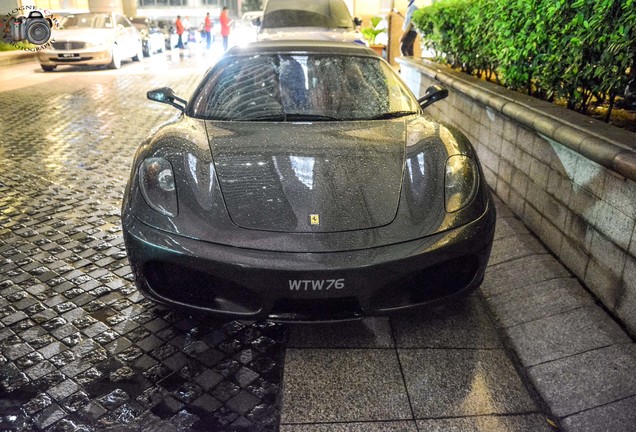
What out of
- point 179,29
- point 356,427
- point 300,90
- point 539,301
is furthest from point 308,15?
point 179,29

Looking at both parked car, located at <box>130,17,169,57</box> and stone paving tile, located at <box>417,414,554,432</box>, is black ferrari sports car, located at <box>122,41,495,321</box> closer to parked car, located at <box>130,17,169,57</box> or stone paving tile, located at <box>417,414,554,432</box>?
stone paving tile, located at <box>417,414,554,432</box>

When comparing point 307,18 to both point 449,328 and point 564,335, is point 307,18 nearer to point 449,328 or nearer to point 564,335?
point 449,328

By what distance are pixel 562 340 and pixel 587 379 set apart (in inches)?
12.2

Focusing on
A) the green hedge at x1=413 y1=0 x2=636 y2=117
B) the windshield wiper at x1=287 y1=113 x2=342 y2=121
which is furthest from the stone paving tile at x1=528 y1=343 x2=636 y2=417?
the windshield wiper at x1=287 y1=113 x2=342 y2=121

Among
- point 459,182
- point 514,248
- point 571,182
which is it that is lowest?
point 514,248

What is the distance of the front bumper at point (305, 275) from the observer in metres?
2.43

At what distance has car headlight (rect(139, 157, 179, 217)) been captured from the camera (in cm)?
271

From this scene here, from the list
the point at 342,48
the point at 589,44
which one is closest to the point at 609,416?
the point at 589,44

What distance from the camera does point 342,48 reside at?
4.10 metres

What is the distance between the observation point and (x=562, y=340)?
2777 millimetres

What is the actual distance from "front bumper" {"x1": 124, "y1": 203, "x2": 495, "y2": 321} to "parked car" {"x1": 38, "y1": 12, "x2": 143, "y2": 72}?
15063 millimetres

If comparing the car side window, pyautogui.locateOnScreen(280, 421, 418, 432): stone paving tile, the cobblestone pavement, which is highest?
the car side window

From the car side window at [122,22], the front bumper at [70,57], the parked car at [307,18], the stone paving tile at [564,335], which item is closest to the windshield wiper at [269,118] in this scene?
the stone paving tile at [564,335]

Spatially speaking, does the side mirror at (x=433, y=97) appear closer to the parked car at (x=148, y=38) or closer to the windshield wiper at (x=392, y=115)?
the windshield wiper at (x=392, y=115)
